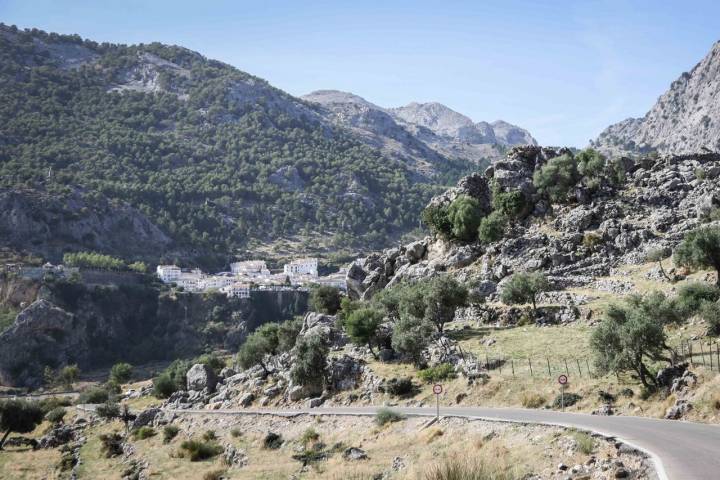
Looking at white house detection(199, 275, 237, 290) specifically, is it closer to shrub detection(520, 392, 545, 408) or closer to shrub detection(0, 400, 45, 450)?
shrub detection(0, 400, 45, 450)

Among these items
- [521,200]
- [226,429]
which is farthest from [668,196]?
[226,429]

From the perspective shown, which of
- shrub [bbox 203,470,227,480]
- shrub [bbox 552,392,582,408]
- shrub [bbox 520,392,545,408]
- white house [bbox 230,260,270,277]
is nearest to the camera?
shrub [bbox 552,392,582,408]

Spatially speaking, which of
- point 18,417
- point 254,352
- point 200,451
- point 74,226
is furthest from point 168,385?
point 74,226

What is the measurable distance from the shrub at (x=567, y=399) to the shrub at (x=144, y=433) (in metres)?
38.5

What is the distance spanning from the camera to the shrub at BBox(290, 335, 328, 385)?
178 feet

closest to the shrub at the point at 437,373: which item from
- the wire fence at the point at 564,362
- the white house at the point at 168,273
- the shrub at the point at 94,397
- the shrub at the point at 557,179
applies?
the wire fence at the point at 564,362

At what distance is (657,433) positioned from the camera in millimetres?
24141

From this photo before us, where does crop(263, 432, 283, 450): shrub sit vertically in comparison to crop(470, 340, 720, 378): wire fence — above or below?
below

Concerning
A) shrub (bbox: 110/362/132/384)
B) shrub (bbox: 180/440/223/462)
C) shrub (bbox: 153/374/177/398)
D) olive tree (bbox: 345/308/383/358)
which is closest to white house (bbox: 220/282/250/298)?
shrub (bbox: 110/362/132/384)

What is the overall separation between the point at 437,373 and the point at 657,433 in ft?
80.9

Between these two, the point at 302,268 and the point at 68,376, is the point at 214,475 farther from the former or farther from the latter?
the point at 302,268

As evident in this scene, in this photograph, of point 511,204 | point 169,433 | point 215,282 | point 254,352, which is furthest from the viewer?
point 215,282

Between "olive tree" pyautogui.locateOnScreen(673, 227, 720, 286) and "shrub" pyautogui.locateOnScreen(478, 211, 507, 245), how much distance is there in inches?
1179

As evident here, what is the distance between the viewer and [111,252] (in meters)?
178
